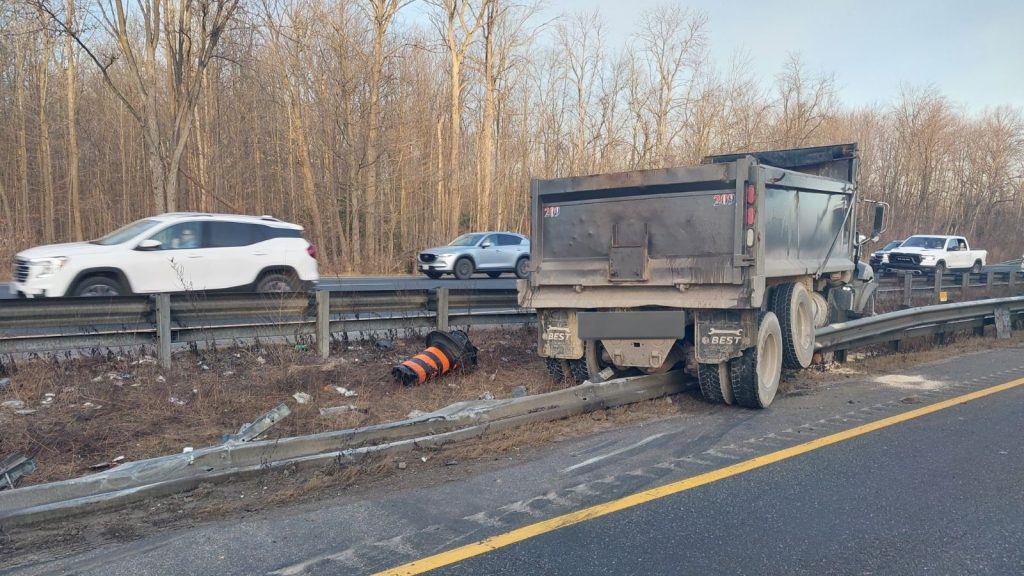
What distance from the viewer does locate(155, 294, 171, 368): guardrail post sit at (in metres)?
7.75

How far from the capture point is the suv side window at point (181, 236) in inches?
428

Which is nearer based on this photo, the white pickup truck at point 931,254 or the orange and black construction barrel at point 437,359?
the orange and black construction barrel at point 437,359

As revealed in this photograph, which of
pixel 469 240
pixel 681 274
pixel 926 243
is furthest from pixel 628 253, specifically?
pixel 926 243

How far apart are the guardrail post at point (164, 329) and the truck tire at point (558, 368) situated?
4.14 meters

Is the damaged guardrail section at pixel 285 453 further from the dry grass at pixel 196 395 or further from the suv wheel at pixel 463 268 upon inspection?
the suv wheel at pixel 463 268

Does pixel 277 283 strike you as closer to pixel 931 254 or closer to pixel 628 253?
→ pixel 628 253

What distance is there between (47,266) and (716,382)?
8.73 metres

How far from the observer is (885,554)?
12.1ft

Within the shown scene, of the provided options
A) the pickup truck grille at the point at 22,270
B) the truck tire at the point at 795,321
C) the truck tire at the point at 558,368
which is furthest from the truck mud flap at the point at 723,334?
the pickup truck grille at the point at 22,270

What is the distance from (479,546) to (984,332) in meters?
12.0

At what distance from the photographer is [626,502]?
442 centimetres

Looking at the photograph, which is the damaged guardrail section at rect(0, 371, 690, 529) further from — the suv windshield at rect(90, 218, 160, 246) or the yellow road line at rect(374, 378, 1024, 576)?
the suv windshield at rect(90, 218, 160, 246)

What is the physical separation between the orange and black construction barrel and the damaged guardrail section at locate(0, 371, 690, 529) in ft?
5.72

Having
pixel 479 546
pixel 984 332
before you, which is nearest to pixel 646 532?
pixel 479 546
